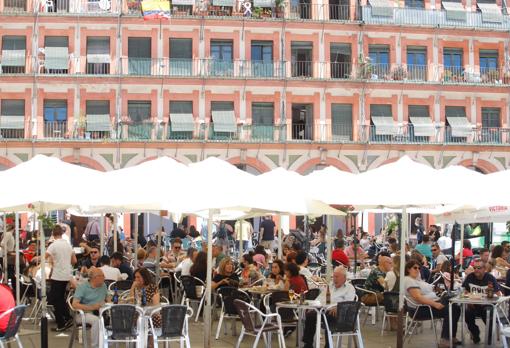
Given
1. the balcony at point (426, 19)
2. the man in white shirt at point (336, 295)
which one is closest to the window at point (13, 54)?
the balcony at point (426, 19)

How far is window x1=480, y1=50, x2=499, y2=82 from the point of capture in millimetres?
42875

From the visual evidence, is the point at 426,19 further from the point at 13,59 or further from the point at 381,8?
the point at 13,59

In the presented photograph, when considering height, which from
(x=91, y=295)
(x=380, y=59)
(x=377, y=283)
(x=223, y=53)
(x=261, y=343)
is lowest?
(x=261, y=343)

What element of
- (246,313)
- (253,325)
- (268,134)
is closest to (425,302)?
(253,325)

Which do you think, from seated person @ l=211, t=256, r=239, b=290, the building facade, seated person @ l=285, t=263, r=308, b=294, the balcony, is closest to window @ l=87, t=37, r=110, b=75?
the building facade

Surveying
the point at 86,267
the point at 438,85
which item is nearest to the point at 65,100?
the point at 438,85

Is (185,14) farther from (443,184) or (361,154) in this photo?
(443,184)

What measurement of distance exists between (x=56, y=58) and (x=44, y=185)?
96.8ft

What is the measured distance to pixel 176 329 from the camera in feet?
35.6

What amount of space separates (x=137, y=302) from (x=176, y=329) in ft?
3.26

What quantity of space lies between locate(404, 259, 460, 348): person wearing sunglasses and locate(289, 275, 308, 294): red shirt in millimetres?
1544

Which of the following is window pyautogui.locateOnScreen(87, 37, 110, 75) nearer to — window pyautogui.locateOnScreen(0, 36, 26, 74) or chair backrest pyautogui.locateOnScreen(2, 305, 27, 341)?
window pyautogui.locateOnScreen(0, 36, 26, 74)

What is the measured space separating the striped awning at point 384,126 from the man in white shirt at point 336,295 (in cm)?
2886

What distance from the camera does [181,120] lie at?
131ft
